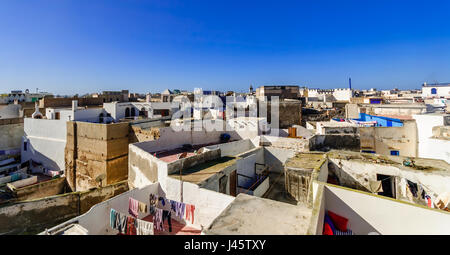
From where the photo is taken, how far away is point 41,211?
912 cm

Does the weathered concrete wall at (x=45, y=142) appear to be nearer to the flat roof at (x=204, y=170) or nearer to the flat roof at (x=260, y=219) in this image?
the flat roof at (x=204, y=170)

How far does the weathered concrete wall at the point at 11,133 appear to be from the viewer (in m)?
21.6

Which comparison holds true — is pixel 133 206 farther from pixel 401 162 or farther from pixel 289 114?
pixel 289 114

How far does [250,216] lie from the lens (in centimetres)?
529

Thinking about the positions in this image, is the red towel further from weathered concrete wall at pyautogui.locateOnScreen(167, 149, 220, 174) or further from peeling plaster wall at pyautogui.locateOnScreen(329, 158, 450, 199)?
peeling plaster wall at pyautogui.locateOnScreen(329, 158, 450, 199)

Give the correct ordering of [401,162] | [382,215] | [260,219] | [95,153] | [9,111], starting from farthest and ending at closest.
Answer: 1. [9,111]
2. [95,153]
3. [401,162]
4. [382,215]
5. [260,219]

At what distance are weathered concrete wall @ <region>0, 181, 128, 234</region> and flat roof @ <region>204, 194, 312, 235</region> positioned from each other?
824cm

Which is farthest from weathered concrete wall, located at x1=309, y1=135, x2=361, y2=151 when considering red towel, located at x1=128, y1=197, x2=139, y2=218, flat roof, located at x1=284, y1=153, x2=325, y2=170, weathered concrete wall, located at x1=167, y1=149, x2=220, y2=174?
red towel, located at x1=128, y1=197, x2=139, y2=218

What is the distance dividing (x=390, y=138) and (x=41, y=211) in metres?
20.6

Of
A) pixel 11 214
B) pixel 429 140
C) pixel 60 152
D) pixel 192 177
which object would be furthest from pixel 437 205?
pixel 60 152

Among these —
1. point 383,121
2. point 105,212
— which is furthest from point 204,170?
point 383,121

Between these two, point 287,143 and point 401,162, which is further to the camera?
point 287,143

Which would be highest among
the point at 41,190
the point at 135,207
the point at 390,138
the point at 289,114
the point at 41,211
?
the point at 289,114
